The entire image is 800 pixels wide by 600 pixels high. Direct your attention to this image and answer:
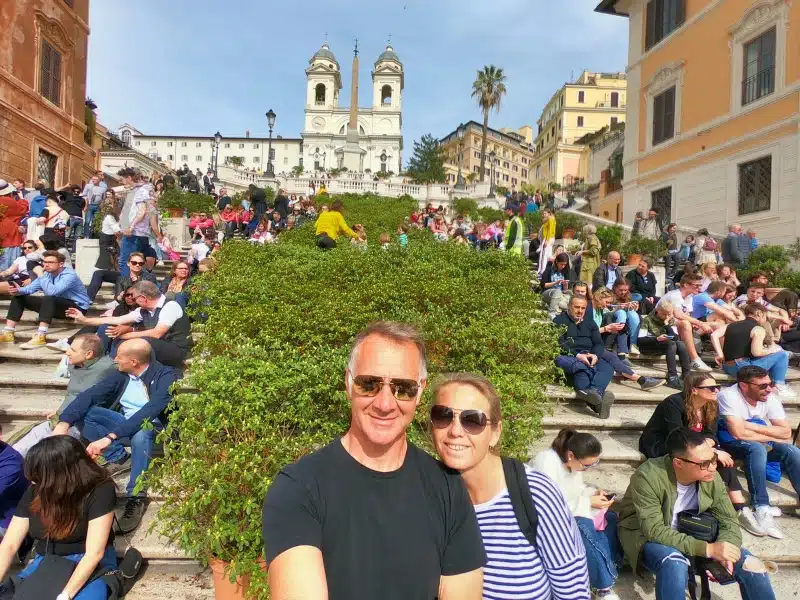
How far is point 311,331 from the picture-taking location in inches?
206

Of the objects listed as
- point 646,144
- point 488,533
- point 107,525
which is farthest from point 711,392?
point 646,144

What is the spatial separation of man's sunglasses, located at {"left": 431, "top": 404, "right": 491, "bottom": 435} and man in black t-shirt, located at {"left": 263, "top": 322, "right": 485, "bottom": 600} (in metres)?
0.19

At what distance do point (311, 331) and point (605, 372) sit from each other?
3.36 metres

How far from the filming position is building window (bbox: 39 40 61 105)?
20011 millimetres

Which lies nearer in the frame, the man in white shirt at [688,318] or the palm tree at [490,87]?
the man in white shirt at [688,318]

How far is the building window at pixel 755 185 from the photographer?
14.8 m

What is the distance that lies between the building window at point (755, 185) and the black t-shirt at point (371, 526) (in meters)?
16.9

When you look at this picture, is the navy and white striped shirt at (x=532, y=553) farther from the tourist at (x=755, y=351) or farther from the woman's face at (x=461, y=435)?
the tourist at (x=755, y=351)

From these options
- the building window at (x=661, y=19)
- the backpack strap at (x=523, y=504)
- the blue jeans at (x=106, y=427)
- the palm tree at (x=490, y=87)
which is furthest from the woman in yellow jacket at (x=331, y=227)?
the palm tree at (x=490, y=87)

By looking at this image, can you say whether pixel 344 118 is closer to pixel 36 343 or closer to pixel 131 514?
pixel 36 343

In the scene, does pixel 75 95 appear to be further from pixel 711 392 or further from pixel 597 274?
pixel 711 392

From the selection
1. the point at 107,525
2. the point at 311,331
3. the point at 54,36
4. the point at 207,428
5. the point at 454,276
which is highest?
the point at 54,36

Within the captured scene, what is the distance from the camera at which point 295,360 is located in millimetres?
4195

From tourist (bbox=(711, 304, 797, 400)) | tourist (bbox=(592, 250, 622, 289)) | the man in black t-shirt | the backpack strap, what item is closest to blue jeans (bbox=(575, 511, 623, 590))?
the backpack strap
